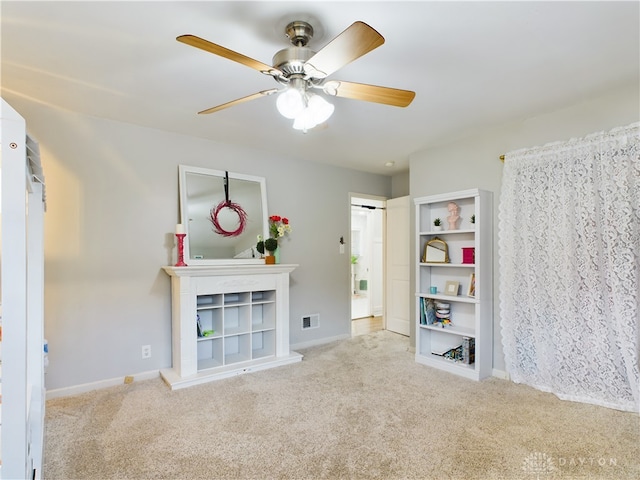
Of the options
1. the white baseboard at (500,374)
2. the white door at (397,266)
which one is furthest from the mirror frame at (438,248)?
the white baseboard at (500,374)

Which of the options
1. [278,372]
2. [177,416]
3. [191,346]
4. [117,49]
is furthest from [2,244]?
[278,372]

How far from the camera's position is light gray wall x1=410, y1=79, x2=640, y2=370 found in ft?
8.34

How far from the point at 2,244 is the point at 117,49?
4.72 ft

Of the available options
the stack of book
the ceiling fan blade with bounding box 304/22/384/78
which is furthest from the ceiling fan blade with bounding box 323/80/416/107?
the stack of book

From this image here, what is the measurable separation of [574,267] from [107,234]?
12.7ft

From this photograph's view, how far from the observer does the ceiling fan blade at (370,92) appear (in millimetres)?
1746

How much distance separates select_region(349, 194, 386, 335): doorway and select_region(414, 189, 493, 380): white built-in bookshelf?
1428mm

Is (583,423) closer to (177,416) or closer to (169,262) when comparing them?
(177,416)

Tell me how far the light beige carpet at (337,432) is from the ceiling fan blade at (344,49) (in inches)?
81.0

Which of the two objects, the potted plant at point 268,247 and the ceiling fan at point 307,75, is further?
the potted plant at point 268,247

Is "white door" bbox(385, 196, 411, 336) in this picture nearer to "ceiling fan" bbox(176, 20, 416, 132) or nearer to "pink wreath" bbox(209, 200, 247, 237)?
"pink wreath" bbox(209, 200, 247, 237)

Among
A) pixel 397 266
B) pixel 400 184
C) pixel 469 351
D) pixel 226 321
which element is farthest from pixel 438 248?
pixel 226 321

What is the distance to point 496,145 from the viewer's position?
3254 millimetres

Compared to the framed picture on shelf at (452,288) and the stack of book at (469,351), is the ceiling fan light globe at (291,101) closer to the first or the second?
the framed picture on shelf at (452,288)
